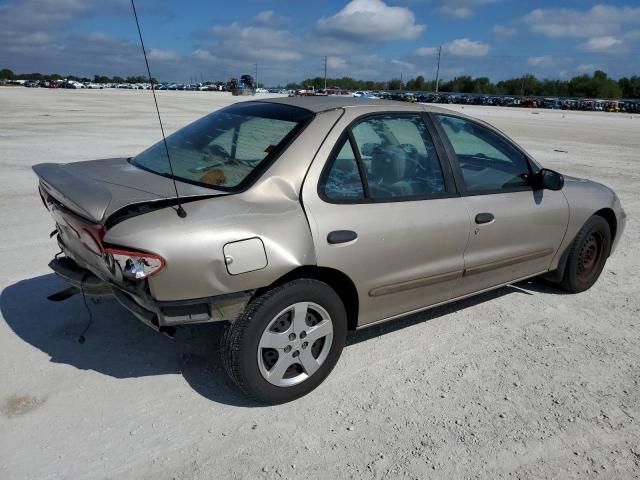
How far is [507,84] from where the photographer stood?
397ft

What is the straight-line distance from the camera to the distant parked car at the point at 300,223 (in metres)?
2.50

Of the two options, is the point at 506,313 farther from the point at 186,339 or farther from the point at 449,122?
the point at 186,339

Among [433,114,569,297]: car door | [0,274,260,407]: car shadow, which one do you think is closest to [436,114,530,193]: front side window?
[433,114,569,297]: car door

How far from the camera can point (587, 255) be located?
458 cm

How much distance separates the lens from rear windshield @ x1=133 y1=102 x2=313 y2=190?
9.73ft

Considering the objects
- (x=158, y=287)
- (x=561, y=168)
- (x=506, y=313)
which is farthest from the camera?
(x=561, y=168)

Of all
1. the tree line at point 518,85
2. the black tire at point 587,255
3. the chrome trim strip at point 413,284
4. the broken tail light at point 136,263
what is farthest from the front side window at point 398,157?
the tree line at point 518,85

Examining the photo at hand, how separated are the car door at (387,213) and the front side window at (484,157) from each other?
22 cm

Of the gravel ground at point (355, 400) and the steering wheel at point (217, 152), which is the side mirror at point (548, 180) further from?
the steering wheel at point (217, 152)

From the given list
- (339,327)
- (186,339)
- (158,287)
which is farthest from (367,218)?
(186,339)

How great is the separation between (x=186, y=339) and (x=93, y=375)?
660 millimetres

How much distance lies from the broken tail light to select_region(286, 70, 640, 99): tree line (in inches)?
3408

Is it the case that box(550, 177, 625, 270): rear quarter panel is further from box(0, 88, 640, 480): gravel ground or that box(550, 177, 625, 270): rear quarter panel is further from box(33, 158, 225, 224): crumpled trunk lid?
box(33, 158, 225, 224): crumpled trunk lid

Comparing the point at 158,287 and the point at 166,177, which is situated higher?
the point at 166,177
